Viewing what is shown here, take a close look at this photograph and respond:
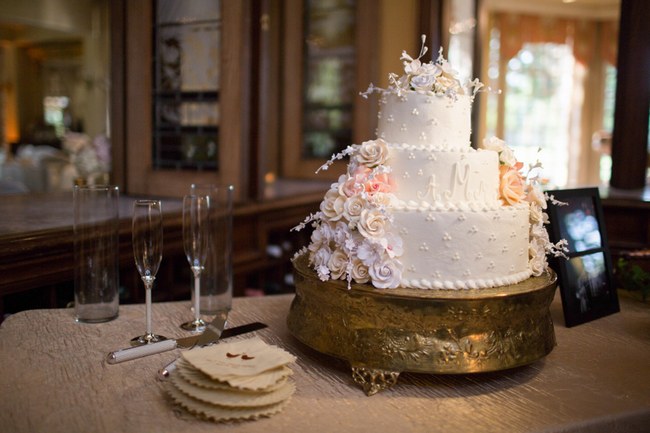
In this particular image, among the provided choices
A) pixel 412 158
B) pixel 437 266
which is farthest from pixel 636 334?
pixel 412 158

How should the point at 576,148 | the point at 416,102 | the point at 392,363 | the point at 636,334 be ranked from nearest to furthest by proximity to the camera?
the point at 392,363 < the point at 416,102 < the point at 636,334 < the point at 576,148

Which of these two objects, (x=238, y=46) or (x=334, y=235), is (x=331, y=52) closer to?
(x=238, y=46)

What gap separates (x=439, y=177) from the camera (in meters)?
1.50

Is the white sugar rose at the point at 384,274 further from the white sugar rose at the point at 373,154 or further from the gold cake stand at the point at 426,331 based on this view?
the white sugar rose at the point at 373,154

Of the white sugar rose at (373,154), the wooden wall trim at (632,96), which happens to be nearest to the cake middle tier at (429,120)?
the white sugar rose at (373,154)

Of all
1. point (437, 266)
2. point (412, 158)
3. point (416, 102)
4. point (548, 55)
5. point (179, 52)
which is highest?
point (548, 55)

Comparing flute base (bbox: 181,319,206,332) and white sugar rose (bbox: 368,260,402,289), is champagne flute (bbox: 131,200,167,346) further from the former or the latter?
white sugar rose (bbox: 368,260,402,289)

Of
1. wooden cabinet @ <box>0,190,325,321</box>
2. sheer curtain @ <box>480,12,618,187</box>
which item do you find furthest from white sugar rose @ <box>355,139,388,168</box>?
sheer curtain @ <box>480,12,618,187</box>

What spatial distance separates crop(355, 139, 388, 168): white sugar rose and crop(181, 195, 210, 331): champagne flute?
46 centimetres

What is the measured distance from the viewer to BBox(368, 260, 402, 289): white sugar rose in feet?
4.53

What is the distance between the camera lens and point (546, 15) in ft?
31.3

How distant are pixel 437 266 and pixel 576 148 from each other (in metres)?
9.57

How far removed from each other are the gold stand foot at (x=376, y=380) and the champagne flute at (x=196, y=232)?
563 millimetres

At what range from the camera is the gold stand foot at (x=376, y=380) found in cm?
129
